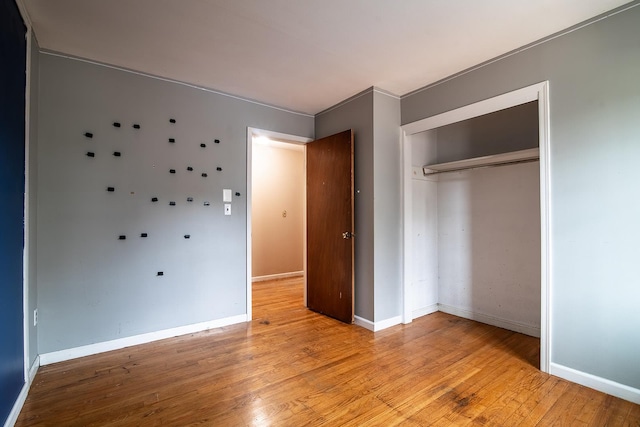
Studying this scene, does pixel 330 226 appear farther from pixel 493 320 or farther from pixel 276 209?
pixel 276 209

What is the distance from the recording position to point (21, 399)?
189 centimetres

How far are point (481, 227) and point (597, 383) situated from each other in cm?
170

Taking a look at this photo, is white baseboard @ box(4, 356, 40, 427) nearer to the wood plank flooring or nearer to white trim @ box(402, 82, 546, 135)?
the wood plank flooring

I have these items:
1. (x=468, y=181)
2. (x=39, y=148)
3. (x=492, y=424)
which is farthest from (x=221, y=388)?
(x=468, y=181)

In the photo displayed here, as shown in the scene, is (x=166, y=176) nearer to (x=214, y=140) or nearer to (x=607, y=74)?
(x=214, y=140)

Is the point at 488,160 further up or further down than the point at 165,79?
further down

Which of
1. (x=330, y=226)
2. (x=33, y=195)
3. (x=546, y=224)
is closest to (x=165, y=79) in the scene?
(x=33, y=195)

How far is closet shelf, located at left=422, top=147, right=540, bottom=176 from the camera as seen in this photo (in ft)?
9.36

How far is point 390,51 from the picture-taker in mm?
2539

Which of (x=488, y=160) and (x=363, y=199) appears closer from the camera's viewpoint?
(x=488, y=160)

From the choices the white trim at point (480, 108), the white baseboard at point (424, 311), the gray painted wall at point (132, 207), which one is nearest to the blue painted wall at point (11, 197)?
the gray painted wall at point (132, 207)

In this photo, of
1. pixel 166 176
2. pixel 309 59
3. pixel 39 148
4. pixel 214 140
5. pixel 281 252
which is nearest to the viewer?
pixel 39 148

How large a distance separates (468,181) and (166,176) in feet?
11.1

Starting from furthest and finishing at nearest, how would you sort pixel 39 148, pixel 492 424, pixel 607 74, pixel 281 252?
1. pixel 281 252
2. pixel 39 148
3. pixel 607 74
4. pixel 492 424
